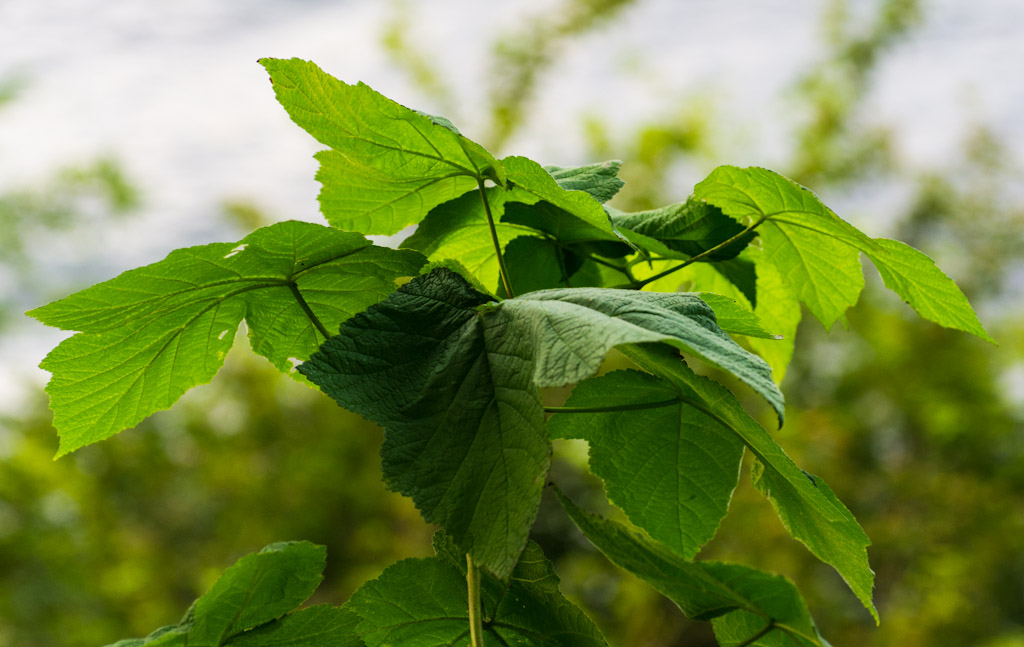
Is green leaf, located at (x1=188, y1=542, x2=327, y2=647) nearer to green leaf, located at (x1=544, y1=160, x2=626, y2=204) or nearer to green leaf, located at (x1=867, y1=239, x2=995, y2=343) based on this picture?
green leaf, located at (x1=544, y1=160, x2=626, y2=204)

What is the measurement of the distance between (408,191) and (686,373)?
0.68 feet

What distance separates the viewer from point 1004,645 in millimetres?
3154

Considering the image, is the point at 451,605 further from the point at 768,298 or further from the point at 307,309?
the point at 768,298

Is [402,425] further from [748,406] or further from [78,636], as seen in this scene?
[78,636]

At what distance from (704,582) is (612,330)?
0.13 meters

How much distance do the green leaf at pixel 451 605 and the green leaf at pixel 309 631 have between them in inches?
0.6

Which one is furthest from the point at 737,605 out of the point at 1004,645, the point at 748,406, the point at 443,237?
the point at 1004,645

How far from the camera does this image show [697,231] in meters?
0.42

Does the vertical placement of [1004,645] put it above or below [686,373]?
below

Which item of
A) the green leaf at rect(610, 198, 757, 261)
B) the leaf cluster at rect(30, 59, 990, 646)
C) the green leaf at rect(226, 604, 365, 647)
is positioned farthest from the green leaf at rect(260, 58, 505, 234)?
the green leaf at rect(226, 604, 365, 647)

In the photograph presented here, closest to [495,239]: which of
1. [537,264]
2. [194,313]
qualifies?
[537,264]

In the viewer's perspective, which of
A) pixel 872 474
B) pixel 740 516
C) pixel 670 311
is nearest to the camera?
pixel 670 311

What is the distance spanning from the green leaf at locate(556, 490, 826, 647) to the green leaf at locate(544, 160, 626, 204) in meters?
0.17

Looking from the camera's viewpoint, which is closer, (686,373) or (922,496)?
(686,373)
